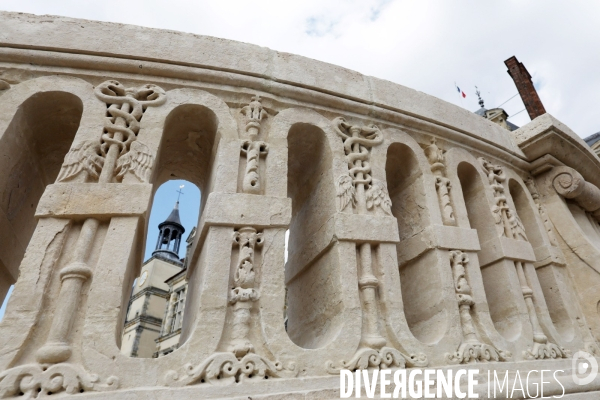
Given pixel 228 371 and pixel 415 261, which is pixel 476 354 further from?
pixel 228 371

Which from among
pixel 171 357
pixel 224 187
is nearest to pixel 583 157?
pixel 224 187

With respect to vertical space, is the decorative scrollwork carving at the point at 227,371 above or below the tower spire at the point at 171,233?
below

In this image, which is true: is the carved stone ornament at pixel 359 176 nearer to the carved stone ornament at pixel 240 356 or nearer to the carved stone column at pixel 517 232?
the carved stone ornament at pixel 240 356

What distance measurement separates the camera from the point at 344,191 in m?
3.25

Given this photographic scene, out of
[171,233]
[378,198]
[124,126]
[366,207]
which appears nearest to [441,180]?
[378,198]

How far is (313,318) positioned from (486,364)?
1.42 m

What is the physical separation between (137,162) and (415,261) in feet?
8.75

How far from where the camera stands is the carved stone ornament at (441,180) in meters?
3.72

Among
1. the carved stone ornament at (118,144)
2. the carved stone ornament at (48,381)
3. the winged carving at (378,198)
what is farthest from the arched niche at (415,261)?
the carved stone ornament at (118,144)

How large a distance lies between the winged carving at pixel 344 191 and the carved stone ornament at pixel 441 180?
1.10 metres

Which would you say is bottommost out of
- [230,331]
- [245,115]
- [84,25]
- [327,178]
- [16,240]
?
[230,331]

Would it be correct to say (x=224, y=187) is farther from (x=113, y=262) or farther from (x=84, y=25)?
(x=84, y=25)

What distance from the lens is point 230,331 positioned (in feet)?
7.98

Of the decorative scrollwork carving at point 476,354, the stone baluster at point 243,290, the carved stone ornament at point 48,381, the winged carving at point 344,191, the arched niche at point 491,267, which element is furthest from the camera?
the arched niche at point 491,267
